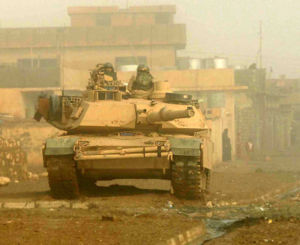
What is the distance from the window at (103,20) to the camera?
57.8 m

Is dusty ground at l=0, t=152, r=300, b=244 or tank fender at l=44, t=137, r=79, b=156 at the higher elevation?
tank fender at l=44, t=137, r=79, b=156

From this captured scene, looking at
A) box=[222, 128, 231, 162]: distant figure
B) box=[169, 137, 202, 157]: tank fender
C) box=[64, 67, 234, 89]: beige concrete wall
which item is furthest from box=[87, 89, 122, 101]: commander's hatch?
box=[64, 67, 234, 89]: beige concrete wall

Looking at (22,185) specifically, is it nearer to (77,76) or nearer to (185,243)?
(185,243)

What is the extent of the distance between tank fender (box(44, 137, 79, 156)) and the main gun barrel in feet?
5.43

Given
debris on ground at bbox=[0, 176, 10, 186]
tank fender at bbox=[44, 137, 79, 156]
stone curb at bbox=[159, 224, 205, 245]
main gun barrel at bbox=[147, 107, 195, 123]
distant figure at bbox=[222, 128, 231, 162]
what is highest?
main gun barrel at bbox=[147, 107, 195, 123]

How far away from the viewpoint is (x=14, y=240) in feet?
25.5

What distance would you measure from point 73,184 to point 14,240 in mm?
5028

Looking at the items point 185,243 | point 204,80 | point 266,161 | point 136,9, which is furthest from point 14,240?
point 136,9

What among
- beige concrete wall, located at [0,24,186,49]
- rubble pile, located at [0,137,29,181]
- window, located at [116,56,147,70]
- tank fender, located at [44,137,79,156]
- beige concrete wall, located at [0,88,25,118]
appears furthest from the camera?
beige concrete wall, located at [0,24,186,49]

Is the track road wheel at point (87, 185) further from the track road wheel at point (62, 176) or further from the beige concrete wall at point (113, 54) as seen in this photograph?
the beige concrete wall at point (113, 54)

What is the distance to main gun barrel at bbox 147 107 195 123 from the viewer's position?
11.9m

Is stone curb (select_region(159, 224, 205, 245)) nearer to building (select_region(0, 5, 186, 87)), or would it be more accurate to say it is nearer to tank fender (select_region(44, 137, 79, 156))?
tank fender (select_region(44, 137, 79, 156))

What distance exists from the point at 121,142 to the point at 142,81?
2898 millimetres

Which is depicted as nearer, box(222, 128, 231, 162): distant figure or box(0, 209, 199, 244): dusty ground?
box(0, 209, 199, 244): dusty ground
